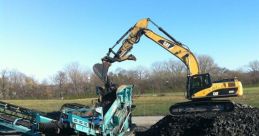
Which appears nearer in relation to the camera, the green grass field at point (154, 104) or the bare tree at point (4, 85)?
the green grass field at point (154, 104)

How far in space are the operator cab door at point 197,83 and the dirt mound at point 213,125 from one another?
2930 millimetres

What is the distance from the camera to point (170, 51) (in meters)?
19.4

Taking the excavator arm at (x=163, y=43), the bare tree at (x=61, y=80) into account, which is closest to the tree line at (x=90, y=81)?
the bare tree at (x=61, y=80)

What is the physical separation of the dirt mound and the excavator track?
2363mm

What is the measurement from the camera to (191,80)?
18500 millimetres

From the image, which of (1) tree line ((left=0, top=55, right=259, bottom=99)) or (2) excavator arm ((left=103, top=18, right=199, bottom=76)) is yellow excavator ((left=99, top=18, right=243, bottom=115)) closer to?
(2) excavator arm ((left=103, top=18, right=199, bottom=76))

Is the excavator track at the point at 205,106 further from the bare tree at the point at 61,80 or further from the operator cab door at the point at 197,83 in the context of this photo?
the bare tree at the point at 61,80

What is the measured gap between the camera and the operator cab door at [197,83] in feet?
59.8

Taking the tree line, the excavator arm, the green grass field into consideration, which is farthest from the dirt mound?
the tree line

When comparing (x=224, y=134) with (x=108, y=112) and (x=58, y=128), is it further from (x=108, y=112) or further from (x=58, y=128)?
(x=58, y=128)

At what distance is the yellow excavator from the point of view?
18.0 metres

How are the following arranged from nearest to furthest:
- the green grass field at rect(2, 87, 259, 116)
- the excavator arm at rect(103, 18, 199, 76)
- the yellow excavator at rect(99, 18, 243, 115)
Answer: the yellow excavator at rect(99, 18, 243, 115)
the excavator arm at rect(103, 18, 199, 76)
the green grass field at rect(2, 87, 259, 116)

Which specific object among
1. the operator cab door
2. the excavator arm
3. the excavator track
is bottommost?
the excavator track

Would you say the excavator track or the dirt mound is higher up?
the excavator track
